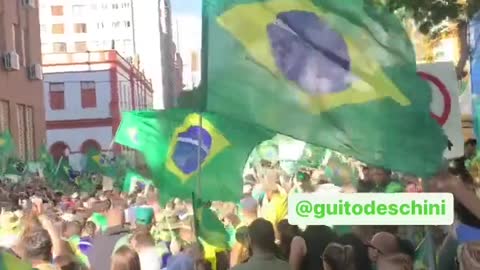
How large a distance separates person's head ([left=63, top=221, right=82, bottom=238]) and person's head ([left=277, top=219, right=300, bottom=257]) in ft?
2.04

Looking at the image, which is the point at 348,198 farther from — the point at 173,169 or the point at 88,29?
the point at 88,29

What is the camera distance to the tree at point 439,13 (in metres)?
2.59

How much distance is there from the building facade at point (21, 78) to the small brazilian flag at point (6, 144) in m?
0.02

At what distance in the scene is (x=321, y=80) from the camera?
268 centimetres

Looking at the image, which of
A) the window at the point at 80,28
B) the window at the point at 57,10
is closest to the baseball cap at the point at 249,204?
the window at the point at 80,28

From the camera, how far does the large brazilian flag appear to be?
2.66m

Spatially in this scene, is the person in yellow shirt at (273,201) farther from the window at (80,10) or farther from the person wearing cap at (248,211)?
the window at (80,10)

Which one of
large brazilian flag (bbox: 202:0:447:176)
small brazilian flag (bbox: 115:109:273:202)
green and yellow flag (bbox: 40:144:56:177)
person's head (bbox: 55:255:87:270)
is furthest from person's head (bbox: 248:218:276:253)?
green and yellow flag (bbox: 40:144:56:177)

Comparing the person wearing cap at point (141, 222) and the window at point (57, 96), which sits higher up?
the window at point (57, 96)

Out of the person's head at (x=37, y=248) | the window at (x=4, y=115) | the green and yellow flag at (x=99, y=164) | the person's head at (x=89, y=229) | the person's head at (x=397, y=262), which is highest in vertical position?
the window at (x=4, y=115)

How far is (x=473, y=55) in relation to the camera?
267cm

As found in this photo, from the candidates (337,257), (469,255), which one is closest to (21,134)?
(337,257)

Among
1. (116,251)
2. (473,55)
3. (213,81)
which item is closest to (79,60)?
(213,81)

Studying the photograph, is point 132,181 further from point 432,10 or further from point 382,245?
point 432,10
